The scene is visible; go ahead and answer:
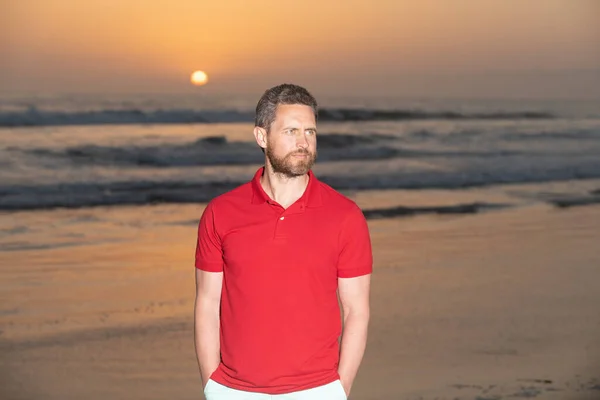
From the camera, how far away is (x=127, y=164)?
994 cm

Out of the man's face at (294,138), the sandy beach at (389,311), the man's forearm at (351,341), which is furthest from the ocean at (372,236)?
the man's face at (294,138)

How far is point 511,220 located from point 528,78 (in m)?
3.31

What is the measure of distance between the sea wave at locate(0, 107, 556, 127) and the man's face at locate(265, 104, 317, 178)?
881 centimetres

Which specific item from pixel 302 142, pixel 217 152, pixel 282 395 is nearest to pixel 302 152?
pixel 302 142

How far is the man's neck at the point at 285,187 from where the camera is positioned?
238 centimetres

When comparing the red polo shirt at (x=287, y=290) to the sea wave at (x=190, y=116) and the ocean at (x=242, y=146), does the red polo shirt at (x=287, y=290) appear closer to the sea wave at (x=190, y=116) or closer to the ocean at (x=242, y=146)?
the ocean at (x=242, y=146)

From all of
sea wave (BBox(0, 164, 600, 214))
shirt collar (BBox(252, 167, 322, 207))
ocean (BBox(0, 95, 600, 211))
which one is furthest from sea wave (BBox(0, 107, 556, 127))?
shirt collar (BBox(252, 167, 322, 207))

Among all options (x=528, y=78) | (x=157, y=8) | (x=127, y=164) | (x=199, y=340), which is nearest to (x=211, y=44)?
(x=157, y=8)

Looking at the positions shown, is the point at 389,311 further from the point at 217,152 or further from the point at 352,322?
the point at 217,152

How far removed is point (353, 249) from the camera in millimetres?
2316

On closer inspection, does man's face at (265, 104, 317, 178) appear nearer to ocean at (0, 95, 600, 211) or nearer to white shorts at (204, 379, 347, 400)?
white shorts at (204, 379, 347, 400)

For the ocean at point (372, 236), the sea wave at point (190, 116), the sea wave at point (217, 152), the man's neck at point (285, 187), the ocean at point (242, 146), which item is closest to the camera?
the man's neck at point (285, 187)

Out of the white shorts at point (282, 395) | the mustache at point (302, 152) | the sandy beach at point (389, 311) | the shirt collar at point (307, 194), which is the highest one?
the mustache at point (302, 152)

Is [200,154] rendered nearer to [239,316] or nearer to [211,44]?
[211,44]
